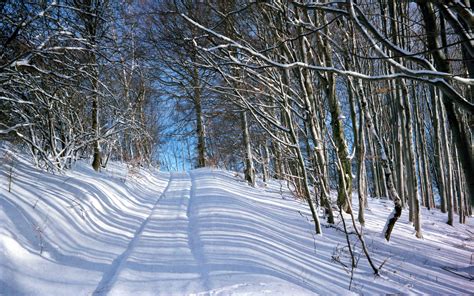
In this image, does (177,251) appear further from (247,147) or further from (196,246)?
(247,147)

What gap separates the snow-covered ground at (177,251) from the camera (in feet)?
9.13

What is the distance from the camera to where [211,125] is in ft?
51.6

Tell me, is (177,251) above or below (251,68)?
below

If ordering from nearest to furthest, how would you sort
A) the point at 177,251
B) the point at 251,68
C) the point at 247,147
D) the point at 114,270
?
the point at 251,68 < the point at 114,270 < the point at 177,251 < the point at 247,147

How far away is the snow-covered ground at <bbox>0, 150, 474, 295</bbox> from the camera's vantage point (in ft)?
9.13

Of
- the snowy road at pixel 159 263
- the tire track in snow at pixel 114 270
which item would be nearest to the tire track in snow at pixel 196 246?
the snowy road at pixel 159 263

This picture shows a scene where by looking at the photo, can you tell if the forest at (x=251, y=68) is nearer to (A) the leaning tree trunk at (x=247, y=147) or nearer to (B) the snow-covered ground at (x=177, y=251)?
(B) the snow-covered ground at (x=177, y=251)

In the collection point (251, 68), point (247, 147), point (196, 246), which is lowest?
point (196, 246)

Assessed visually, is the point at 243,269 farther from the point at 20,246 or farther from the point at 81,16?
the point at 81,16

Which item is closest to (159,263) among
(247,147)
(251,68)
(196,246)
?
(196,246)

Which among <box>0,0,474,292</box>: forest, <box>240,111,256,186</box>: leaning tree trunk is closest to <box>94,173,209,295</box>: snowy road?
<box>0,0,474,292</box>: forest

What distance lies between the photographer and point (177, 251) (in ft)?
12.0

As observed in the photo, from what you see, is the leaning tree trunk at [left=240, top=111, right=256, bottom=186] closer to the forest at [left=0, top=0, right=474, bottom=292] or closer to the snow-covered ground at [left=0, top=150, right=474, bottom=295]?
the forest at [left=0, top=0, right=474, bottom=292]

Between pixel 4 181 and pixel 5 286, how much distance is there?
2366 mm
